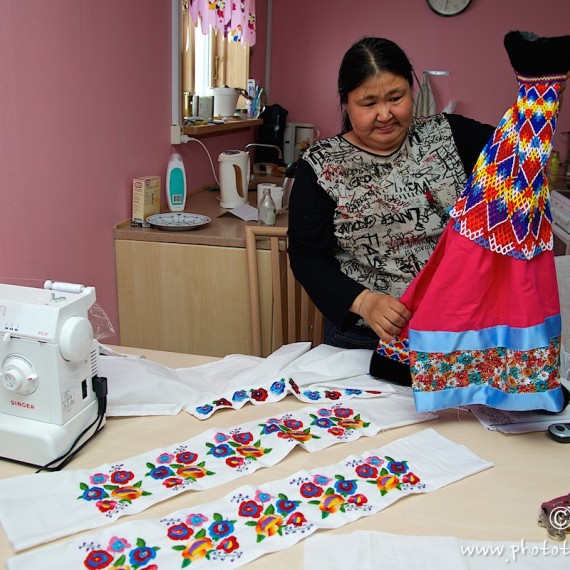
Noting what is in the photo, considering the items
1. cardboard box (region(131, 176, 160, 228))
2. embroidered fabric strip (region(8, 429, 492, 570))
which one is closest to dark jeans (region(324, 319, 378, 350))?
embroidered fabric strip (region(8, 429, 492, 570))

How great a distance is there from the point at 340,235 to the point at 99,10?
1081 mm

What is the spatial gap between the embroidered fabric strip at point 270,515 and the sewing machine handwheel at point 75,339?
0.28m

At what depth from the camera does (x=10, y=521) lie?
839 millimetres

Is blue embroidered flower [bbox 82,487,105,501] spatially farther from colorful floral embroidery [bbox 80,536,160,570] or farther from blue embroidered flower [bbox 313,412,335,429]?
blue embroidered flower [bbox 313,412,335,429]

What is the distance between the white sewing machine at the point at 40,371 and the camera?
3.19 feet

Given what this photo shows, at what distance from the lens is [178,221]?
7.36ft

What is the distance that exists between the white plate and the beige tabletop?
1.11m

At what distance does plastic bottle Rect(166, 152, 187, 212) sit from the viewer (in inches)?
95.3

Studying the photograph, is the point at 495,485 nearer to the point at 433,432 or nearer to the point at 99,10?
the point at 433,432

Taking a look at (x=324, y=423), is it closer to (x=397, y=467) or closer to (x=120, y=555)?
(x=397, y=467)

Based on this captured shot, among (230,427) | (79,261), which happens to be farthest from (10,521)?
(79,261)

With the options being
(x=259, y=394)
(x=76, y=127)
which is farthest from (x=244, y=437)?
(x=76, y=127)

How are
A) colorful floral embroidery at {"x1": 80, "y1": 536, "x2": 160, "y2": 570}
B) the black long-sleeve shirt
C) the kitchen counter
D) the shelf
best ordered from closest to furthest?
colorful floral embroidery at {"x1": 80, "y1": 536, "x2": 160, "y2": 570} → the black long-sleeve shirt → the kitchen counter → the shelf

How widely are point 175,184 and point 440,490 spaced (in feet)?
5.81
